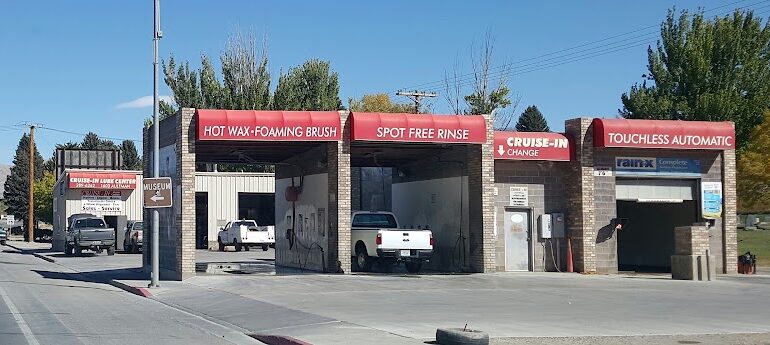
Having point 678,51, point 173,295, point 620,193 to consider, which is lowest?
point 173,295

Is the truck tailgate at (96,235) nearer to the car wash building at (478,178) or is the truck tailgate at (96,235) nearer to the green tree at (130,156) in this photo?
the car wash building at (478,178)

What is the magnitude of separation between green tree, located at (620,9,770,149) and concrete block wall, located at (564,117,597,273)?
2443 cm

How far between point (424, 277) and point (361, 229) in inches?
126

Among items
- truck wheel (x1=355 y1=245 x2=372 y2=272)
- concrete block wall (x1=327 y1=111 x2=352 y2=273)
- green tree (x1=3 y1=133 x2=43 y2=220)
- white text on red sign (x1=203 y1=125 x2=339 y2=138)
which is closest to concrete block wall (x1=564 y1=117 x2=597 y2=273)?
truck wheel (x1=355 y1=245 x2=372 y2=272)

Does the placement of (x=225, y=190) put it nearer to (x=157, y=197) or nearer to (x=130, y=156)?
(x=157, y=197)

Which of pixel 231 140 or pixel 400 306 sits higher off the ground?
Answer: pixel 231 140

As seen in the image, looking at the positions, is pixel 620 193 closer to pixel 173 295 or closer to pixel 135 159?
pixel 173 295

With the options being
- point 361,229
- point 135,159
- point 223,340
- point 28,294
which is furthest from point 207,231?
point 135,159

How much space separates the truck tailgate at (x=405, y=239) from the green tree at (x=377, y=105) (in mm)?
56244

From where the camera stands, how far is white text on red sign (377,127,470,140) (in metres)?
28.0

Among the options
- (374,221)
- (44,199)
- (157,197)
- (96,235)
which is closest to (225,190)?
(96,235)

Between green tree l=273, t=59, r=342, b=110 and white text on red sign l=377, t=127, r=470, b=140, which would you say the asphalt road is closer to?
white text on red sign l=377, t=127, r=470, b=140

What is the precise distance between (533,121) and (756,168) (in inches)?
2003

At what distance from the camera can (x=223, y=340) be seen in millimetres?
14945
